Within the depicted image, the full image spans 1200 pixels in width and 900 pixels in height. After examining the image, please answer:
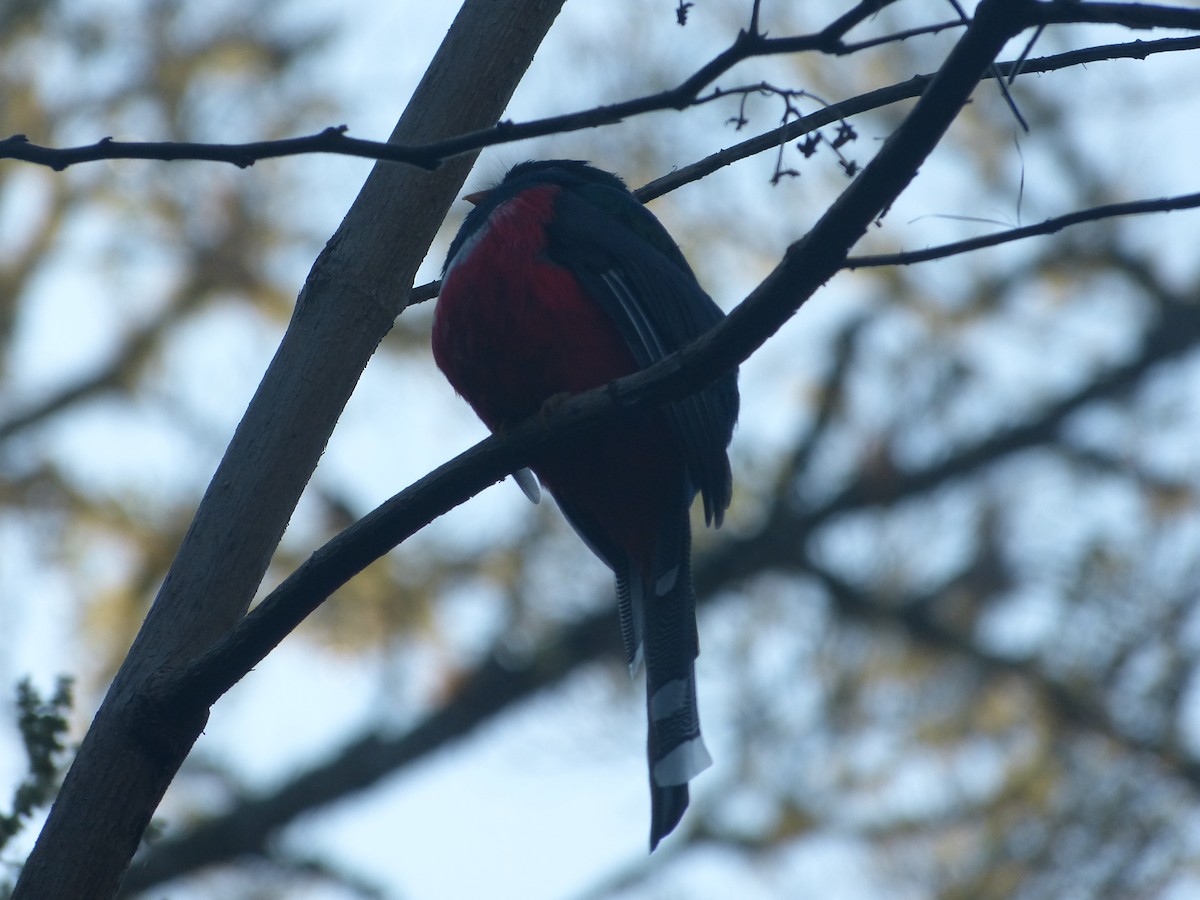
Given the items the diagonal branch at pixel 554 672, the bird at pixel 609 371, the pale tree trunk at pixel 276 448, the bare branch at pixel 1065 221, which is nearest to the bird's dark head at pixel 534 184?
the bird at pixel 609 371

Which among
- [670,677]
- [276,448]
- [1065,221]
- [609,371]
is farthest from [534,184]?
[1065,221]

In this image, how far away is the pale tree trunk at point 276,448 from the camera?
1.95 meters


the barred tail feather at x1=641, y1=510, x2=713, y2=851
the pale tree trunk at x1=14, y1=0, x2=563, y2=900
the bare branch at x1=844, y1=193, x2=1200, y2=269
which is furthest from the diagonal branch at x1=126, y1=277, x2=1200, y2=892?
the bare branch at x1=844, y1=193, x2=1200, y2=269

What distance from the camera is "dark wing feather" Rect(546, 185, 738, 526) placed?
9.84 feet

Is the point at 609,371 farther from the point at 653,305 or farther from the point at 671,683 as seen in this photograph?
the point at 671,683

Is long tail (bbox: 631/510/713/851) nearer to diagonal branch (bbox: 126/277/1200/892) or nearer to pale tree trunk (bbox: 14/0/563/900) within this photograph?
pale tree trunk (bbox: 14/0/563/900)

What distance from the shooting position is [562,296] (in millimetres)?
2973

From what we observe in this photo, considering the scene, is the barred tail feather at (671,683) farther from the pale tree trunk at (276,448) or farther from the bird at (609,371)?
the pale tree trunk at (276,448)

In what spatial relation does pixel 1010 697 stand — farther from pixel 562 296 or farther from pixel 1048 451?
pixel 562 296

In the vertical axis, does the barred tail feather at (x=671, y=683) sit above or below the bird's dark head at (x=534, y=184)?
below

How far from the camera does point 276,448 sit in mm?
2180

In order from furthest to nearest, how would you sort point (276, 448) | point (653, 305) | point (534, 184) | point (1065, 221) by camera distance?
point (534, 184)
point (653, 305)
point (276, 448)
point (1065, 221)

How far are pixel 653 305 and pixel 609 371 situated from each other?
0.23 metres

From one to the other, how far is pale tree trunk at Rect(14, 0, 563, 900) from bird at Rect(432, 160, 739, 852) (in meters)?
0.46
